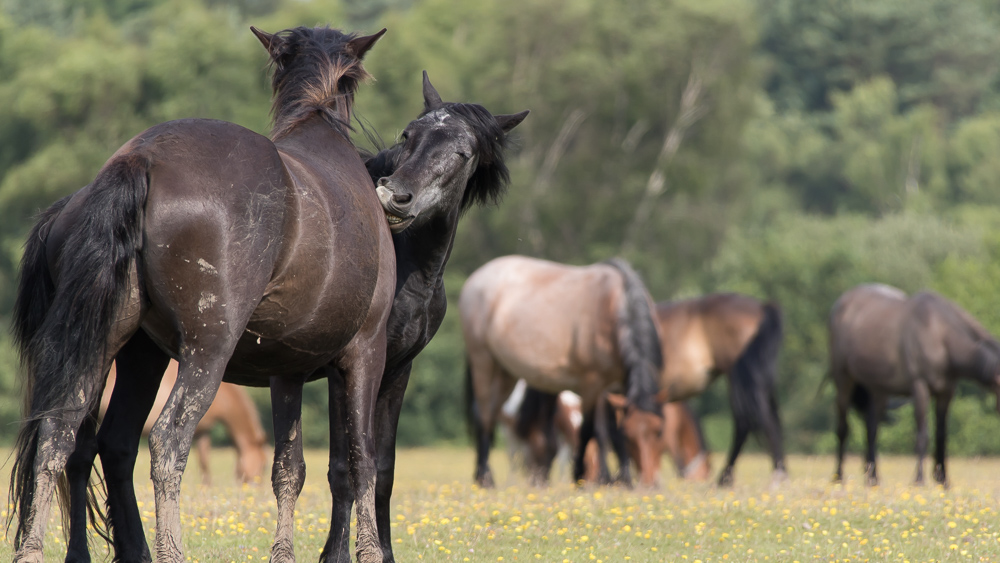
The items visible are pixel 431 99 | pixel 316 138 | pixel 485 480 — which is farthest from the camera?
pixel 485 480

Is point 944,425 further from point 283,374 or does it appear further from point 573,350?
point 283,374

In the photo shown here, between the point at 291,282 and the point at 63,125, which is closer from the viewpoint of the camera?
the point at 291,282

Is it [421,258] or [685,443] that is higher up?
[421,258]

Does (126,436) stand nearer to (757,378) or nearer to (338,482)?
(338,482)

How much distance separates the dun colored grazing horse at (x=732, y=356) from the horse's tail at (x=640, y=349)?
947 millimetres

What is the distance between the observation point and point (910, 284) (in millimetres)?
33438

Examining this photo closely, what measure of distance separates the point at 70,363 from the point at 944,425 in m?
10.8

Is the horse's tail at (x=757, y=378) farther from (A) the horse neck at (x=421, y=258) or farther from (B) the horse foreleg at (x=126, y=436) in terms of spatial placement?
(B) the horse foreleg at (x=126, y=436)

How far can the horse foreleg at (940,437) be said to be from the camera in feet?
39.0

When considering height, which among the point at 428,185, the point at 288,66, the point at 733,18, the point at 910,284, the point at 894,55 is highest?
the point at 894,55

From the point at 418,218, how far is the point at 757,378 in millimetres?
8939

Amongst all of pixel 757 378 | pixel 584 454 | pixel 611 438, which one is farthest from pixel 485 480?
pixel 757 378

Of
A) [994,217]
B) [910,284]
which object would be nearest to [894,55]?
Result: [994,217]

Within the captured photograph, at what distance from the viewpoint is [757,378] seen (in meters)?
13.3
